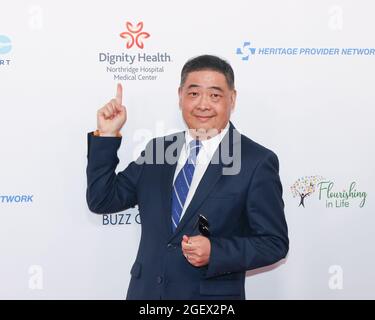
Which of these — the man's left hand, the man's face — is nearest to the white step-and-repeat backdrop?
the man's face

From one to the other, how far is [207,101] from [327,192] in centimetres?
84

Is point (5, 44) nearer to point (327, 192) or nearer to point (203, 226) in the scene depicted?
point (203, 226)

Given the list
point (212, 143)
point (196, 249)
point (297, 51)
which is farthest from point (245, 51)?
point (196, 249)

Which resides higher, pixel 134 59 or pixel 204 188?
pixel 134 59

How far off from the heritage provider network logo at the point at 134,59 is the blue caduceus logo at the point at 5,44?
385mm

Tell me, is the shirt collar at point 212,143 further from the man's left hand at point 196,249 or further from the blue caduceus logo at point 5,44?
the blue caduceus logo at point 5,44

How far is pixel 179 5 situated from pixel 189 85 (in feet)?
1.73

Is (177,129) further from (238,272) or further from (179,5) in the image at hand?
(238,272)

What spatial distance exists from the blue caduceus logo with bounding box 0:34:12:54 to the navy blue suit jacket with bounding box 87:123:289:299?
0.64 m

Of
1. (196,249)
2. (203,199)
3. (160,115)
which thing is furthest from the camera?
(160,115)

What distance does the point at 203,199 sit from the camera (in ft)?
6.20

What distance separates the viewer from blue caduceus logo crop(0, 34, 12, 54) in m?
2.30

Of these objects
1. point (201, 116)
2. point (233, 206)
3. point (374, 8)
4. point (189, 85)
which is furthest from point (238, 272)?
point (374, 8)

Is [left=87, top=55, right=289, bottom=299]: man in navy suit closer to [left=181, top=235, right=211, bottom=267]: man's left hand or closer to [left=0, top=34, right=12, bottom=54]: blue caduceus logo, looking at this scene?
[left=181, top=235, right=211, bottom=267]: man's left hand
